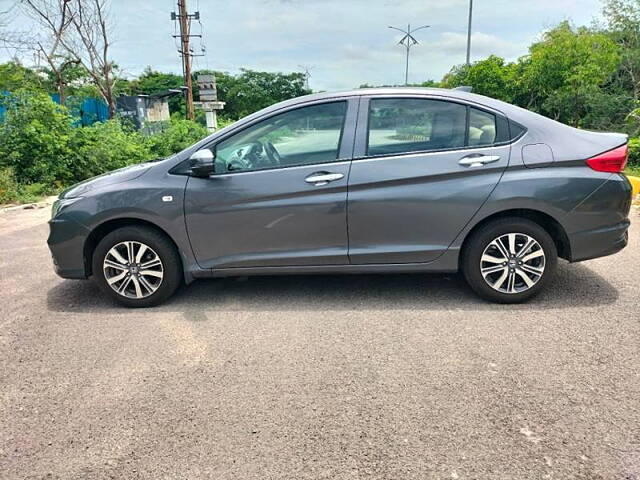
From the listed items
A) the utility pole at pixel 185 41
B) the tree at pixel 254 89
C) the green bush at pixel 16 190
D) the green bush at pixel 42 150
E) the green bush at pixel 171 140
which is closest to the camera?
the green bush at pixel 16 190

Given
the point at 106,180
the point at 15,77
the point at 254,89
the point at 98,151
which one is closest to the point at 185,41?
the point at 15,77

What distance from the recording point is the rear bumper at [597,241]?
12.6 ft

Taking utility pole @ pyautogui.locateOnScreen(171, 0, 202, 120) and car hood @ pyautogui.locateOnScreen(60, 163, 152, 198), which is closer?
car hood @ pyautogui.locateOnScreen(60, 163, 152, 198)

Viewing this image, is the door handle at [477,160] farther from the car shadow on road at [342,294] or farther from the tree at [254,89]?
the tree at [254,89]

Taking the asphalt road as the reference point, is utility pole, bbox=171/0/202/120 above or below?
above

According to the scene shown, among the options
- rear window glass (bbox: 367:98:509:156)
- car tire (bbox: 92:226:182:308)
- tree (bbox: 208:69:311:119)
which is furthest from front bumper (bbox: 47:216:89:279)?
tree (bbox: 208:69:311:119)

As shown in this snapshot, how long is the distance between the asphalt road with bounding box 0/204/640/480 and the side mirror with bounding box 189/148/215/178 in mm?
1149

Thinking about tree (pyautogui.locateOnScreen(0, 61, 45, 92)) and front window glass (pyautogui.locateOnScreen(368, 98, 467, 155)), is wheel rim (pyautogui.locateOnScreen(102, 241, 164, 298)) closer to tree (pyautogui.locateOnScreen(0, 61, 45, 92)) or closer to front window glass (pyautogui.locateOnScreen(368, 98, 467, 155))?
front window glass (pyautogui.locateOnScreen(368, 98, 467, 155))

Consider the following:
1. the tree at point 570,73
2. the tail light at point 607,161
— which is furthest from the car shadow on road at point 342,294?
the tree at point 570,73

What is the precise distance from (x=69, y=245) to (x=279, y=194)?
1.85m

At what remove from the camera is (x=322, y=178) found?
3.86m

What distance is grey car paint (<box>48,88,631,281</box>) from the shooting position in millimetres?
3783

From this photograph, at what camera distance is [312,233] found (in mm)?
3943

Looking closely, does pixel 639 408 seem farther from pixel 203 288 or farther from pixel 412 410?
pixel 203 288
